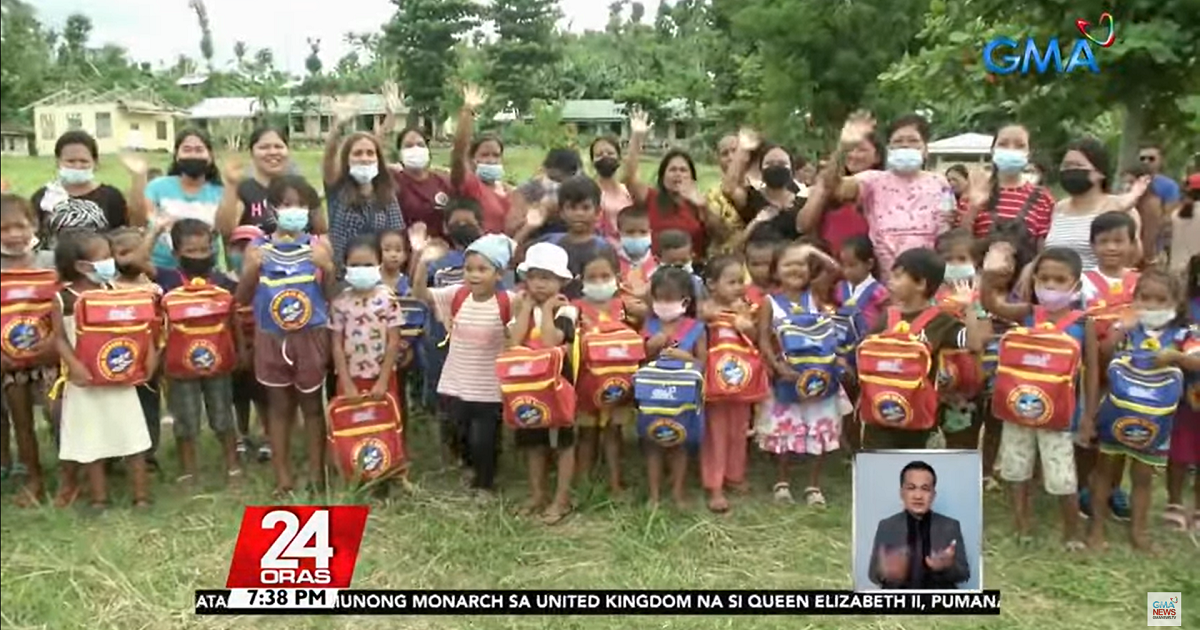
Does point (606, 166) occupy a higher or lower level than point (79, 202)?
higher

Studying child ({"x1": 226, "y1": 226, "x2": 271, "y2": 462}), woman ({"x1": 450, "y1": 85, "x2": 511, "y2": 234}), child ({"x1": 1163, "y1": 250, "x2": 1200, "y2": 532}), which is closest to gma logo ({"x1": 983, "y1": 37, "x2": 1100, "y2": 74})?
child ({"x1": 1163, "y1": 250, "x2": 1200, "y2": 532})

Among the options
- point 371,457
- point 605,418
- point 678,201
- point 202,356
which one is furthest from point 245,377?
point 678,201

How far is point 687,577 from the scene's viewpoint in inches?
118

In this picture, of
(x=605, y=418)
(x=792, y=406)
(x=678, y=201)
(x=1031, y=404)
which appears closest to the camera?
(x=1031, y=404)

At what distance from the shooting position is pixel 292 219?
338 centimetres

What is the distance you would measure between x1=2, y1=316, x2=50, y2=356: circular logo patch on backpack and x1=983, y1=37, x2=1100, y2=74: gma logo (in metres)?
3.04

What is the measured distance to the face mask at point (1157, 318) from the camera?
3.14m

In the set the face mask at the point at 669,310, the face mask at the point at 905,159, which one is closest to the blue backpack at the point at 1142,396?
the face mask at the point at 905,159

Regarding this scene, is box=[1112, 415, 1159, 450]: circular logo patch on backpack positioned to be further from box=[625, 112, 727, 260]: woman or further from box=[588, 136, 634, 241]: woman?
box=[588, 136, 634, 241]: woman

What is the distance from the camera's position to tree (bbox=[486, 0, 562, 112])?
3066mm

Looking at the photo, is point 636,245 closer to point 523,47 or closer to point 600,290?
point 600,290

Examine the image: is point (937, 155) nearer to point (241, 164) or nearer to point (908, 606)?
point (908, 606)

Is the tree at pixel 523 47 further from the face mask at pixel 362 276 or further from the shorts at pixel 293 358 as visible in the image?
the shorts at pixel 293 358

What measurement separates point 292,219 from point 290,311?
0.30 meters
